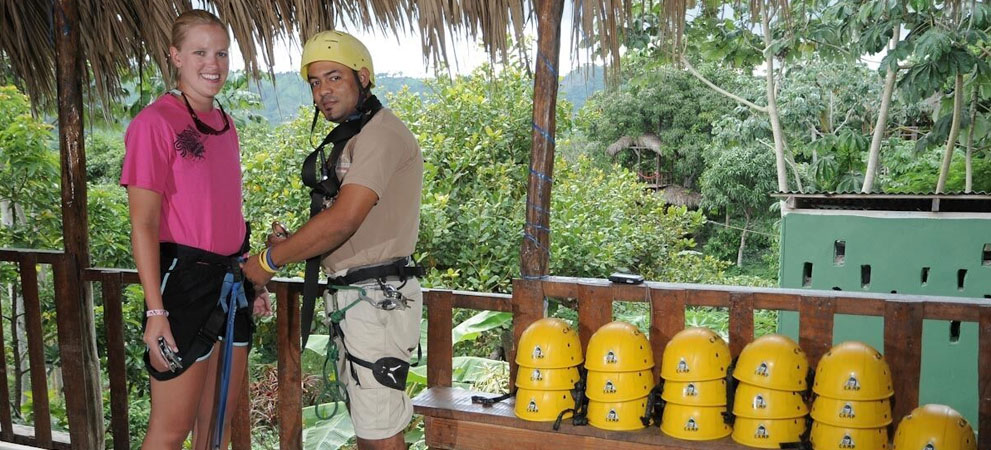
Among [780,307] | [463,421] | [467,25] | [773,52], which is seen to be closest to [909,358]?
[780,307]

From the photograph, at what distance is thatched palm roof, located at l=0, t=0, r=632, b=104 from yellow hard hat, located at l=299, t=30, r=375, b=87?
0.78 metres

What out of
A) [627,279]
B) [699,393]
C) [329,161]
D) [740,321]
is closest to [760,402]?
[699,393]

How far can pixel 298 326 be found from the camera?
2.75 metres

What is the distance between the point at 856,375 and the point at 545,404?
2.72 ft

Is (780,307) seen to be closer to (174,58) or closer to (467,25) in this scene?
(467,25)

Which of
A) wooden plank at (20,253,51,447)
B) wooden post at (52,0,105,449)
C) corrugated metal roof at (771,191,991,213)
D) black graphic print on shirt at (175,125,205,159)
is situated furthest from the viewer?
corrugated metal roof at (771,191,991,213)

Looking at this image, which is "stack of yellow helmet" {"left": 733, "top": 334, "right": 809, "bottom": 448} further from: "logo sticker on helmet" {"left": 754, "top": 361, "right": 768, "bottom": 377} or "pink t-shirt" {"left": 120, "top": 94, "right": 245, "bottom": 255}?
"pink t-shirt" {"left": 120, "top": 94, "right": 245, "bottom": 255}

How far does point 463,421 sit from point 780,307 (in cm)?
98

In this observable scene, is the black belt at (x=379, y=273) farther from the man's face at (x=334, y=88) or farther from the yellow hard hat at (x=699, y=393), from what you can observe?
the yellow hard hat at (x=699, y=393)

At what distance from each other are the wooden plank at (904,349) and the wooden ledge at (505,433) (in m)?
0.47

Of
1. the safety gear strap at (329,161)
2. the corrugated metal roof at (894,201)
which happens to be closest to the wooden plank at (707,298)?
the safety gear strap at (329,161)

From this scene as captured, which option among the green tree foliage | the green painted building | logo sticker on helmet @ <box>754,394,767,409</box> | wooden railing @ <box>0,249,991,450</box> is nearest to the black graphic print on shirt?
wooden railing @ <box>0,249,991,450</box>

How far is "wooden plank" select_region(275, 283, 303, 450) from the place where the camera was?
276cm

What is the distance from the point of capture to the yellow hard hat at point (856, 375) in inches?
79.0
